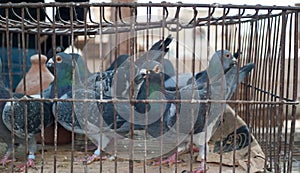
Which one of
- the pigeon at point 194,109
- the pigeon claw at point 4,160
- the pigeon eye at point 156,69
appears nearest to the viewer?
the pigeon at point 194,109

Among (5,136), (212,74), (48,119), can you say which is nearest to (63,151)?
(48,119)

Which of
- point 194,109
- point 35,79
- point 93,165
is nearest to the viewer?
point 194,109

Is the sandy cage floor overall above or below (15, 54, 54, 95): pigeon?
below

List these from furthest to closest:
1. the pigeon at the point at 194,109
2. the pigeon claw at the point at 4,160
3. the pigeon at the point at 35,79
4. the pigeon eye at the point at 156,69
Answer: the pigeon at the point at 35,79, the pigeon eye at the point at 156,69, the pigeon claw at the point at 4,160, the pigeon at the point at 194,109

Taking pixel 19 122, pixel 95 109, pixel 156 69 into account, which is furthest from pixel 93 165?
pixel 156 69

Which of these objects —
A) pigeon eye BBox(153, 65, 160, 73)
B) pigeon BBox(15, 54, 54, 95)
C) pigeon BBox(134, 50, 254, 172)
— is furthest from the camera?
pigeon BBox(15, 54, 54, 95)

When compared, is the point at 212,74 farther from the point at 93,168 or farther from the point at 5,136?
the point at 5,136

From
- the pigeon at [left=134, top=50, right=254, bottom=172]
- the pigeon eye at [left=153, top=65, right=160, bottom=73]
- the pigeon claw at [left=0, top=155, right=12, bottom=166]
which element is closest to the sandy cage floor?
the pigeon claw at [left=0, top=155, right=12, bottom=166]

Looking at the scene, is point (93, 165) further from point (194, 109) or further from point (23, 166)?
point (194, 109)

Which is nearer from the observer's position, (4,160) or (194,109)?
(194,109)

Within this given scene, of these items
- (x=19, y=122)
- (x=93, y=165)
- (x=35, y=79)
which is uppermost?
(x=35, y=79)

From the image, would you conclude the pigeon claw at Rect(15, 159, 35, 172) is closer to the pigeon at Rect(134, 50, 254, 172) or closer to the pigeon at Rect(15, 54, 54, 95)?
the pigeon at Rect(134, 50, 254, 172)

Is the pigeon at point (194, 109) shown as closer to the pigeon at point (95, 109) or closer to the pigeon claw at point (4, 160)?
the pigeon at point (95, 109)

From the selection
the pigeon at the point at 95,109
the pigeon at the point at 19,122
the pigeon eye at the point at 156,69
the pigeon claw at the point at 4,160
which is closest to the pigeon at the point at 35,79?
the pigeon at the point at 95,109
